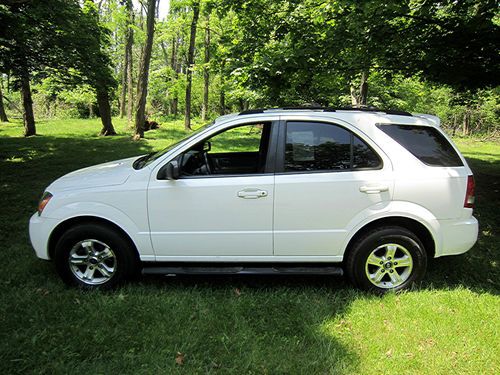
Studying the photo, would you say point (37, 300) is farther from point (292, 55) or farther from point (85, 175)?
point (292, 55)

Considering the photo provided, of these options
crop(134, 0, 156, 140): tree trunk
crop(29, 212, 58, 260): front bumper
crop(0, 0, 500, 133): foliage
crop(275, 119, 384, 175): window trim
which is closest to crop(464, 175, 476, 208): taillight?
crop(275, 119, 384, 175): window trim

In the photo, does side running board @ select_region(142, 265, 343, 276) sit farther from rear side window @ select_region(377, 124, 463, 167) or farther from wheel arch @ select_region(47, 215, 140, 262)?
rear side window @ select_region(377, 124, 463, 167)

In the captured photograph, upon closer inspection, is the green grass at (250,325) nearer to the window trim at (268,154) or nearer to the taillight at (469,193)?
the taillight at (469,193)

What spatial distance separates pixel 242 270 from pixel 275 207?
28.8 inches

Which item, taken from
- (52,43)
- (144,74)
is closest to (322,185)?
(52,43)

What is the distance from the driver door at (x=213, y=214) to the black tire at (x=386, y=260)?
0.91m

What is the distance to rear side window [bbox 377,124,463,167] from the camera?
12.5ft

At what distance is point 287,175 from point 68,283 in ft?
8.39

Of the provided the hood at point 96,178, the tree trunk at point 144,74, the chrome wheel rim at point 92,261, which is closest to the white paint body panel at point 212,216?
the hood at point 96,178

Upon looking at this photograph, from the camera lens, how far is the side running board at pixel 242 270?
379 cm

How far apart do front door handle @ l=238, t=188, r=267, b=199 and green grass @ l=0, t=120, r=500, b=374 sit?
1030mm

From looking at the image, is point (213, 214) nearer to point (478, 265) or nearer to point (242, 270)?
point (242, 270)

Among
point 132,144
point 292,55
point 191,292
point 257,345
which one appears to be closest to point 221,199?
point 191,292

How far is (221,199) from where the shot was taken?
3.72 m
